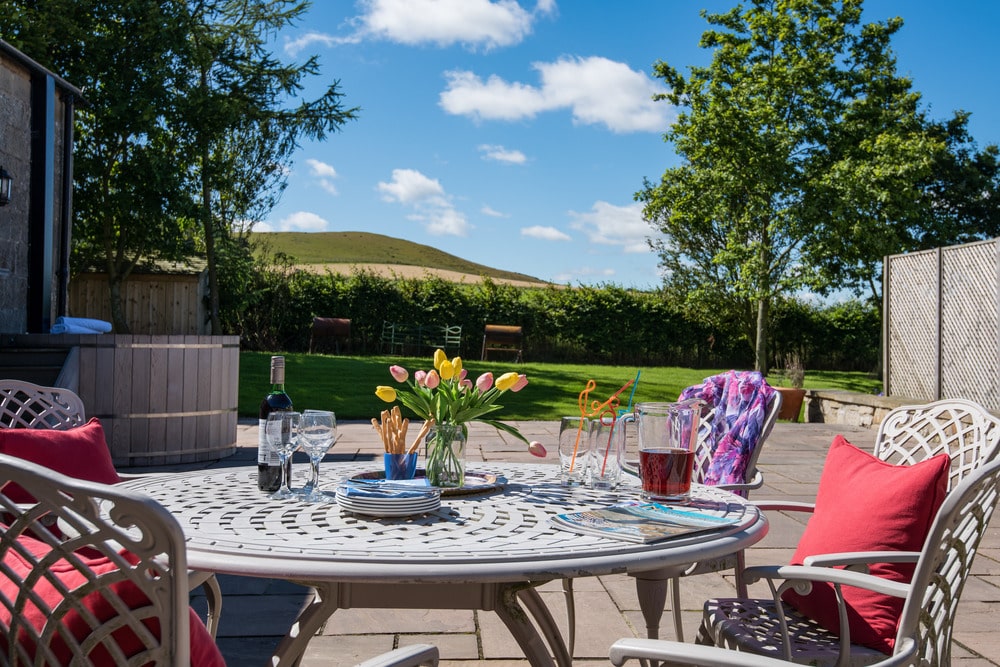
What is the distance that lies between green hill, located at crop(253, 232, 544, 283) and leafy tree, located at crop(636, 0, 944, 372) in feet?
102

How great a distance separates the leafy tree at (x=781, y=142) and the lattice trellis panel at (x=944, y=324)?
584 cm

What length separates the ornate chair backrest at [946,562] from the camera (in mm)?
1317

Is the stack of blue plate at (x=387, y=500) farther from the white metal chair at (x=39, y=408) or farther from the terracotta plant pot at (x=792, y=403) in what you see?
the terracotta plant pot at (x=792, y=403)

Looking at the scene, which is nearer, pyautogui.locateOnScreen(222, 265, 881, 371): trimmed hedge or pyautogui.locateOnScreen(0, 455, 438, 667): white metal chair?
pyautogui.locateOnScreen(0, 455, 438, 667): white metal chair

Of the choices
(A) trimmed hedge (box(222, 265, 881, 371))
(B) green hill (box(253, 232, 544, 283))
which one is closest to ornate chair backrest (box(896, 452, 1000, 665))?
(A) trimmed hedge (box(222, 265, 881, 371))

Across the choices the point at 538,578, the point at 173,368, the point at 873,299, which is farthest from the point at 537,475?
the point at 873,299

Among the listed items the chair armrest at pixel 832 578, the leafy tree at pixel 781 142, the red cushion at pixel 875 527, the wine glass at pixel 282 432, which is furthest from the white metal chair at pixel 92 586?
the leafy tree at pixel 781 142

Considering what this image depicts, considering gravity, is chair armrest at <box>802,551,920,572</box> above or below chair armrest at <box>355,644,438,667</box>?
above

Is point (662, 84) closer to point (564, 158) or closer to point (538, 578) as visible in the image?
point (564, 158)

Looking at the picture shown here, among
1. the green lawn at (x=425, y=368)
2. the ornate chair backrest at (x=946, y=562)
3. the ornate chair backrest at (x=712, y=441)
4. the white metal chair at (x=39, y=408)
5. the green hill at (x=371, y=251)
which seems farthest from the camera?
the green hill at (x=371, y=251)

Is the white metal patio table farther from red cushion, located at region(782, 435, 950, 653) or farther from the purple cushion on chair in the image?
the purple cushion on chair

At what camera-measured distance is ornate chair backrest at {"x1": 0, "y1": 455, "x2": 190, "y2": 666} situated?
3.37ft

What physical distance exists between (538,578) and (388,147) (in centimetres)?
2499

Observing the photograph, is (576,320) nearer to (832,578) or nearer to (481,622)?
(481,622)
